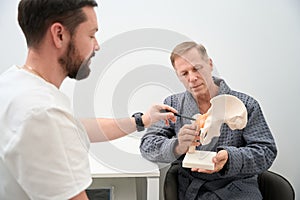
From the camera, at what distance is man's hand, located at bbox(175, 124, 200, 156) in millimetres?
1255

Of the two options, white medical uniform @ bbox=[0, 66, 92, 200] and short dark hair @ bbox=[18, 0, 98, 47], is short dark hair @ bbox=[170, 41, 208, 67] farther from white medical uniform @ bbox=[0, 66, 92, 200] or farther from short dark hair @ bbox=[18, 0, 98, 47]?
white medical uniform @ bbox=[0, 66, 92, 200]

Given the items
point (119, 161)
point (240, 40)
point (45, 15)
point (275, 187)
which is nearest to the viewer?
point (45, 15)

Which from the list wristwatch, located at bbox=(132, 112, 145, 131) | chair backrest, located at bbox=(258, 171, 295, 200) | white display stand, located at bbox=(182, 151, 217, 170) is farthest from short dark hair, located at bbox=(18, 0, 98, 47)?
chair backrest, located at bbox=(258, 171, 295, 200)

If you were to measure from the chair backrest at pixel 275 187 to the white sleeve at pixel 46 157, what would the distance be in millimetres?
988

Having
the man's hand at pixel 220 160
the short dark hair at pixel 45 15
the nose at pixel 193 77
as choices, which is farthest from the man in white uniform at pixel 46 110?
the man's hand at pixel 220 160

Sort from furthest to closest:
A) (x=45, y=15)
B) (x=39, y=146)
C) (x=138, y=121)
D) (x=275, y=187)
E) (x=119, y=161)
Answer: (x=275, y=187) → (x=138, y=121) → (x=119, y=161) → (x=45, y=15) → (x=39, y=146)

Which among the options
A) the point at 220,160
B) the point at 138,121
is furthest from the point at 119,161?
the point at 220,160

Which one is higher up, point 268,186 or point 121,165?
point 121,165

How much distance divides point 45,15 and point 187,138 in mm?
651

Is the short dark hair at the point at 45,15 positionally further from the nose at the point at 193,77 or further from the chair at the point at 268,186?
the chair at the point at 268,186

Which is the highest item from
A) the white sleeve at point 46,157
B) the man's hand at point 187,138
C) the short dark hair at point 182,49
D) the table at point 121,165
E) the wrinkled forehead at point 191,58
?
the short dark hair at point 182,49

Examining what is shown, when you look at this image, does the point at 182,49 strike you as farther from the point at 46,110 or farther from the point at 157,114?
the point at 46,110

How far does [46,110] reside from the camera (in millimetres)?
778

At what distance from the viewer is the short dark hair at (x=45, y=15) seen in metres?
0.92
